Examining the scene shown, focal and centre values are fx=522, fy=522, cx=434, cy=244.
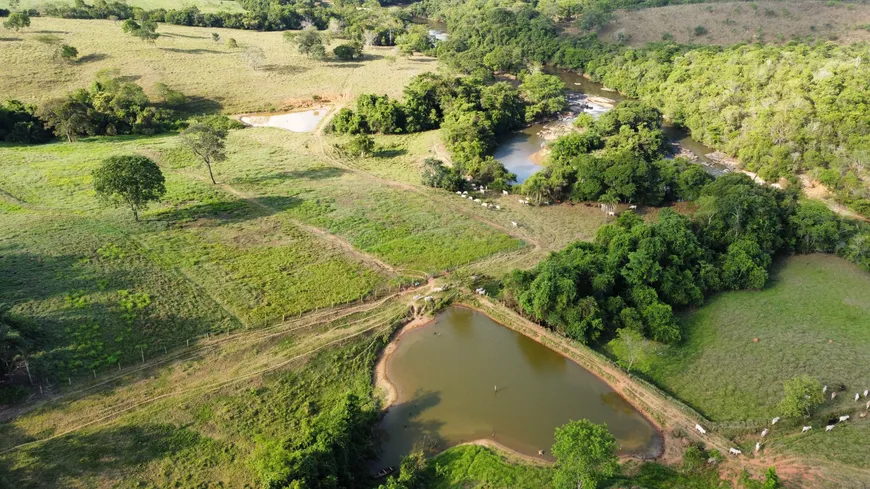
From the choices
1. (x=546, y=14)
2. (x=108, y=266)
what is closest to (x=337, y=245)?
(x=108, y=266)

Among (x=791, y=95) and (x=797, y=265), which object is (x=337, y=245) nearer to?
(x=797, y=265)

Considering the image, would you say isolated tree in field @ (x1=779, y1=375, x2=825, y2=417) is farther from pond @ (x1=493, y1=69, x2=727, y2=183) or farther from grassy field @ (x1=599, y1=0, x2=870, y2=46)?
grassy field @ (x1=599, y1=0, x2=870, y2=46)

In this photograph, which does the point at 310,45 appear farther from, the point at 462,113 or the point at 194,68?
the point at 462,113

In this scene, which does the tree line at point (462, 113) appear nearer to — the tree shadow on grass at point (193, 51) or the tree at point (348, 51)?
the tree at point (348, 51)

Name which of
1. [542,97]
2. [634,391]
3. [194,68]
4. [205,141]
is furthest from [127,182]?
[542,97]

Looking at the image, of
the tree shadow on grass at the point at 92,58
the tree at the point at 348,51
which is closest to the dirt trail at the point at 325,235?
the tree shadow on grass at the point at 92,58
